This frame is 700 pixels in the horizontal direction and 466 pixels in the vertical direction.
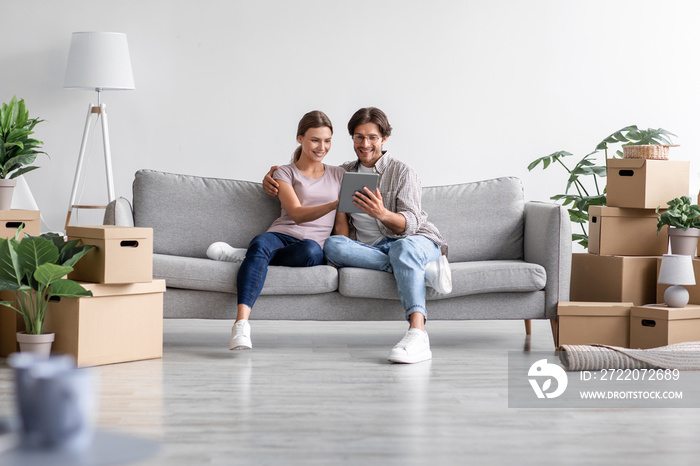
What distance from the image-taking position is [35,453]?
0.86m

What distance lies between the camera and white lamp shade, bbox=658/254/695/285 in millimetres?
→ 3012

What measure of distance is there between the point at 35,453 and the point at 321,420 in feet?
4.11

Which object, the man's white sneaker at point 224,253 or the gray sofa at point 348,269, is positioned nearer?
the gray sofa at point 348,269

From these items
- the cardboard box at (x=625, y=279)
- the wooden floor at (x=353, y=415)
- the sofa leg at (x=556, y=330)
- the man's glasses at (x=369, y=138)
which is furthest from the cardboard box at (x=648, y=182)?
the man's glasses at (x=369, y=138)

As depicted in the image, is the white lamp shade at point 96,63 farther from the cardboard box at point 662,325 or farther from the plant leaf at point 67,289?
the cardboard box at point 662,325

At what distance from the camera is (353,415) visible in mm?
2113

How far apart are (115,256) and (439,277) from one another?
125 cm

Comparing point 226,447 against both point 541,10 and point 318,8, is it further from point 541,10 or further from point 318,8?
point 541,10

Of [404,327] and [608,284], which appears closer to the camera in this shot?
[608,284]

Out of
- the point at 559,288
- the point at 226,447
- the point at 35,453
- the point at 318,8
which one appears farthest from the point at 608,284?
the point at 35,453

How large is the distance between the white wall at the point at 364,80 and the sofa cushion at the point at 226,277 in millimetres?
1614

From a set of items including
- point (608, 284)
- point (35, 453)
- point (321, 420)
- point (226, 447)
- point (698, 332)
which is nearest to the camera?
point (35, 453)

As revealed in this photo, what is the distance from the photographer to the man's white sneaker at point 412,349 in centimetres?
283

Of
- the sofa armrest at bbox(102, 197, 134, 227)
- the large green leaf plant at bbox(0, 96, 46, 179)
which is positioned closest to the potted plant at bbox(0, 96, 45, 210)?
the large green leaf plant at bbox(0, 96, 46, 179)
